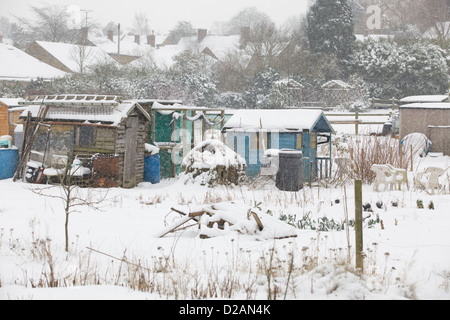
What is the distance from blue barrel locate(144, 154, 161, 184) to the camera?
47.2ft

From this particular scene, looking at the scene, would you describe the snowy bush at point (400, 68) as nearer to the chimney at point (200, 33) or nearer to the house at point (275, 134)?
the chimney at point (200, 33)

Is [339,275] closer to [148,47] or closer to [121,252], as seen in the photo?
[121,252]

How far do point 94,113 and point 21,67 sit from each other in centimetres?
2075

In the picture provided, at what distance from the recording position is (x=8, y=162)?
14.0m

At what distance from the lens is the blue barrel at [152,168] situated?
1438 centimetres

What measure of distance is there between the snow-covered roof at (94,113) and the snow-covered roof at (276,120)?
2.65m

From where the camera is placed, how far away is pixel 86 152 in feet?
42.9

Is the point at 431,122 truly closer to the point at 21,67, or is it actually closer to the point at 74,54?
the point at 74,54

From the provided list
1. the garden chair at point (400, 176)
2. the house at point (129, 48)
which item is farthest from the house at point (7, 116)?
the house at point (129, 48)

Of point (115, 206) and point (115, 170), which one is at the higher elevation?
point (115, 170)

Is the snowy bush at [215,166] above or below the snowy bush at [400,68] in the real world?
below

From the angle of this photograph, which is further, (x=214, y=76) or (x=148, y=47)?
(x=148, y=47)
